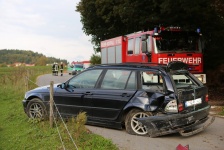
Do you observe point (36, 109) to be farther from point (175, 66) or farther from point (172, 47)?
point (172, 47)

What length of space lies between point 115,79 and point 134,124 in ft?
3.85

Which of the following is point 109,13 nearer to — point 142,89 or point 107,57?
point 107,57

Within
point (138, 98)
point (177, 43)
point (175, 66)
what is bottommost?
point (138, 98)

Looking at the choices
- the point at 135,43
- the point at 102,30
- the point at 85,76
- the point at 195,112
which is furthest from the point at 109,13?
the point at 195,112

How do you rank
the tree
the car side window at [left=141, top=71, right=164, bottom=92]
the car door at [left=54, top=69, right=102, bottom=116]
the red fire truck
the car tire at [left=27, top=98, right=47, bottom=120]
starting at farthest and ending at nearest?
the tree → the red fire truck → the car tire at [left=27, top=98, right=47, bottom=120] → the car door at [left=54, top=69, right=102, bottom=116] → the car side window at [left=141, top=71, right=164, bottom=92]

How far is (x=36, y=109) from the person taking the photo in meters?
8.69

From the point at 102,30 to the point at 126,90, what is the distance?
18.7 meters

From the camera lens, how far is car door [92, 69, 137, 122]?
24.4ft

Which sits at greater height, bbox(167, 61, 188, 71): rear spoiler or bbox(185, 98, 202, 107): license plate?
bbox(167, 61, 188, 71): rear spoiler

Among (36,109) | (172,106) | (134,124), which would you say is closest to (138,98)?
(134,124)

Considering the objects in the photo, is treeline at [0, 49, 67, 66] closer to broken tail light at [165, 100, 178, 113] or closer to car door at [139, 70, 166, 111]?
car door at [139, 70, 166, 111]

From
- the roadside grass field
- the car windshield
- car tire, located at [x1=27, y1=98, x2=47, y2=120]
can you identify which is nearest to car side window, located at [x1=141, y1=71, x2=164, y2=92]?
the car windshield

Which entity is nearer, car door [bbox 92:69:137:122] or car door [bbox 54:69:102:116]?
car door [bbox 92:69:137:122]

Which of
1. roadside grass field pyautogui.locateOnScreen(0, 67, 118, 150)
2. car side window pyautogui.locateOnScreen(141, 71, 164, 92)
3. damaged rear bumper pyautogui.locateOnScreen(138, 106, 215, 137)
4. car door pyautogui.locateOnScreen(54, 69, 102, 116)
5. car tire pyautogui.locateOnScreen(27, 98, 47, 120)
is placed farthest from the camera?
car tire pyautogui.locateOnScreen(27, 98, 47, 120)
